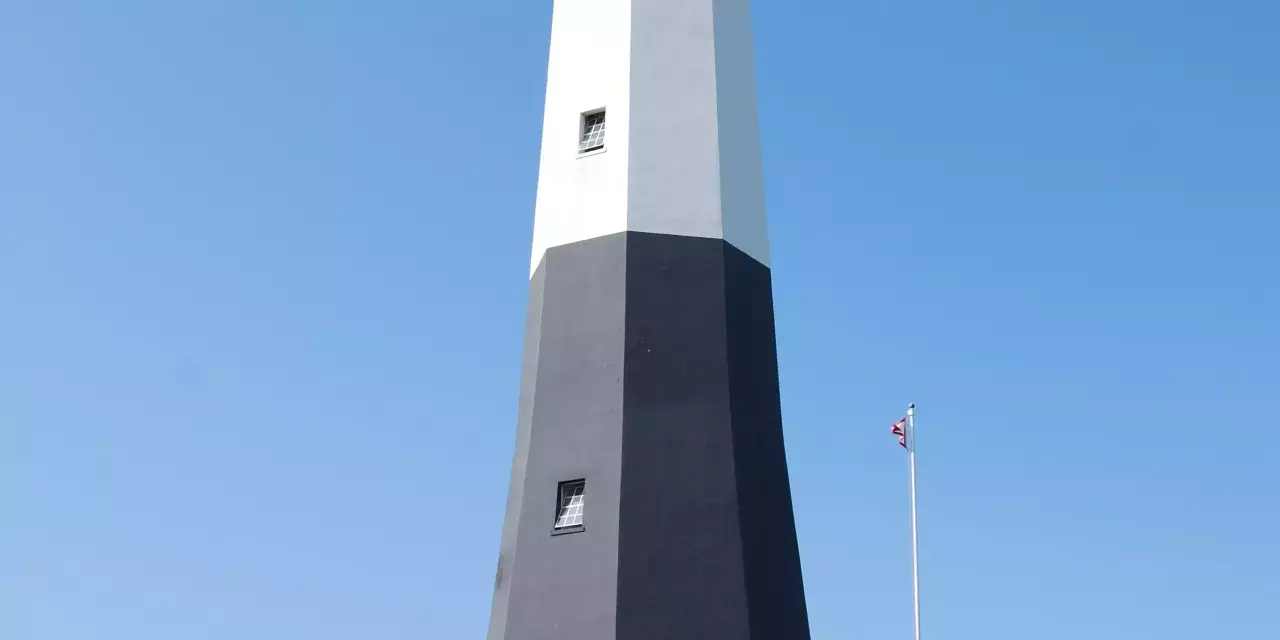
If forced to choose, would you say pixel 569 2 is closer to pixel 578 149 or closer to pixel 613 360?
pixel 578 149

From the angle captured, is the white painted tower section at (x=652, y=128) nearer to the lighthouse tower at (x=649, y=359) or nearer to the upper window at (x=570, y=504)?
the lighthouse tower at (x=649, y=359)

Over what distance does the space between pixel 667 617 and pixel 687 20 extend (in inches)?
359

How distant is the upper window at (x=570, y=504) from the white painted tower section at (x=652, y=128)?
3725mm

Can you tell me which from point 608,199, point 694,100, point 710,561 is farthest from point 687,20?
point 710,561

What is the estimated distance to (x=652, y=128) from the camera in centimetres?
2064

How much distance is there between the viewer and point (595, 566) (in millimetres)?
18203

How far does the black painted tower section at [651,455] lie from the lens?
18.1m

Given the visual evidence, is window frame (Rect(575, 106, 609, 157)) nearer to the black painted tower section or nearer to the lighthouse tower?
the lighthouse tower

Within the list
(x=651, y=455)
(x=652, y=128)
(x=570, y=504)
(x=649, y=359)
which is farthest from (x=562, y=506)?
(x=652, y=128)

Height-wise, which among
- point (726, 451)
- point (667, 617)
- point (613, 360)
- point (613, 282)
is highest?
point (613, 282)

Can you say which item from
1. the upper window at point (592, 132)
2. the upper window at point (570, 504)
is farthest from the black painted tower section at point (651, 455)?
the upper window at point (592, 132)

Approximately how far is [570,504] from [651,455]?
1300 mm

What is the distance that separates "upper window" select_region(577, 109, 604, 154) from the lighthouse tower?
0.02m

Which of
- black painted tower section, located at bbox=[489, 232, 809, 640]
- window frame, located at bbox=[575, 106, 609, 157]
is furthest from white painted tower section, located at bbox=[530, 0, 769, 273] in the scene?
black painted tower section, located at bbox=[489, 232, 809, 640]
